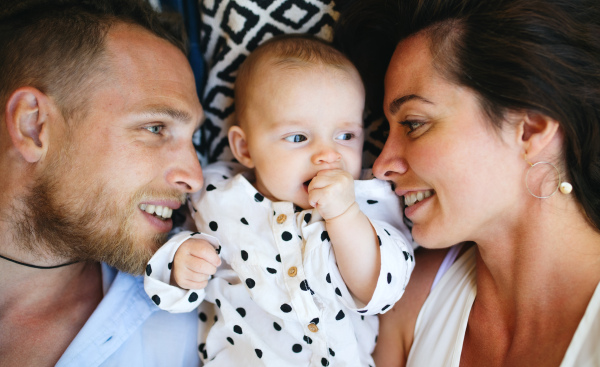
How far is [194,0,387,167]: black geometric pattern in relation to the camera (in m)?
2.03

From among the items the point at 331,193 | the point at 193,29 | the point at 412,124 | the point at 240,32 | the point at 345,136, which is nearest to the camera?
the point at 331,193

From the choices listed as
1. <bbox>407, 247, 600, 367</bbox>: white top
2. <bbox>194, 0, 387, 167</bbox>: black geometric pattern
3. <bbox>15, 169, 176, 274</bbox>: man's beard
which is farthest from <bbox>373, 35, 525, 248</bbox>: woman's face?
<bbox>15, 169, 176, 274</bbox>: man's beard

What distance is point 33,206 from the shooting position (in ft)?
5.57

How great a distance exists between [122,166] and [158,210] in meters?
0.26

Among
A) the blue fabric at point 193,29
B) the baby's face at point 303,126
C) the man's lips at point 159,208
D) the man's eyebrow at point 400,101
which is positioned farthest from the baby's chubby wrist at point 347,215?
the blue fabric at point 193,29

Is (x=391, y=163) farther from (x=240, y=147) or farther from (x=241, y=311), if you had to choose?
(x=241, y=311)

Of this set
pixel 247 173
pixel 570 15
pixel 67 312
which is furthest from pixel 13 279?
pixel 570 15

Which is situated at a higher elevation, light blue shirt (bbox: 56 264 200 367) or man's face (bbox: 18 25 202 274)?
man's face (bbox: 18 25 202 274)

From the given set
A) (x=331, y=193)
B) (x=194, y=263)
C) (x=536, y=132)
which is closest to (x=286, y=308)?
(x=194, y=263)

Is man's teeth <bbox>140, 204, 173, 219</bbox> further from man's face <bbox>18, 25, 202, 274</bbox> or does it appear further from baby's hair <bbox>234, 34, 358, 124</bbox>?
baby's hair <bbox>234, 34, 358, 124</bbox>

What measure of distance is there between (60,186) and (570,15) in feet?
6.32

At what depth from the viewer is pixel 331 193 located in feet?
4.84

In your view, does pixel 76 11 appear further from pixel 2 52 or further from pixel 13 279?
pixel 13 279

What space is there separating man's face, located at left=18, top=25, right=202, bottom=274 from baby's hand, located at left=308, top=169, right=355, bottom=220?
56 cm
